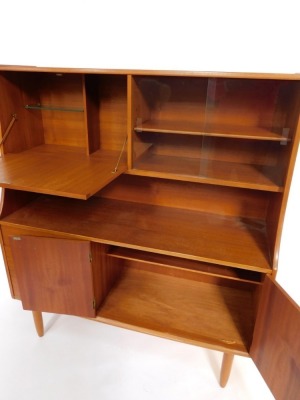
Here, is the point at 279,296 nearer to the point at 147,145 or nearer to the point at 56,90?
the point at 147,145

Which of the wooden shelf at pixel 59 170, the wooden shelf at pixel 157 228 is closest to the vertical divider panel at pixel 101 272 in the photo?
the wooden shelf at pixel 157 228

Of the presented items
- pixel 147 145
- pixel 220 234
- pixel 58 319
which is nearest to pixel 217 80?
pixel 147 145

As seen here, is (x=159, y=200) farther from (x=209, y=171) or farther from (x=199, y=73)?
(x=199, y=73)

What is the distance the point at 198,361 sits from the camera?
1694 mm

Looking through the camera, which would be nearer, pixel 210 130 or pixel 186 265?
pixel 210 130

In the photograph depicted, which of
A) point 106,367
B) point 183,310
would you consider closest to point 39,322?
point 106,367

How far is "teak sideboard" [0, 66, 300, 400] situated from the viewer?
1225 millimetres

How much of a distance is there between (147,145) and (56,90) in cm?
67

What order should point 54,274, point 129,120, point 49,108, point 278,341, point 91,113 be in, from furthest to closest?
point 49,108
point 91,113
point 54,274
point 129,120
point 278,341

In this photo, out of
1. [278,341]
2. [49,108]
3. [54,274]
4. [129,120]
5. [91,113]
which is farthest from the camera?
[49,108]

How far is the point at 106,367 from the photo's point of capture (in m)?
1.65

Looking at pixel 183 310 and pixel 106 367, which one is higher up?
pixel 183 310

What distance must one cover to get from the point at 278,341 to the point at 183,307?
2.03 ft

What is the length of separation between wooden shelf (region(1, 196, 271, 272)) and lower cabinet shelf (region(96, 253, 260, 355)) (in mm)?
275
